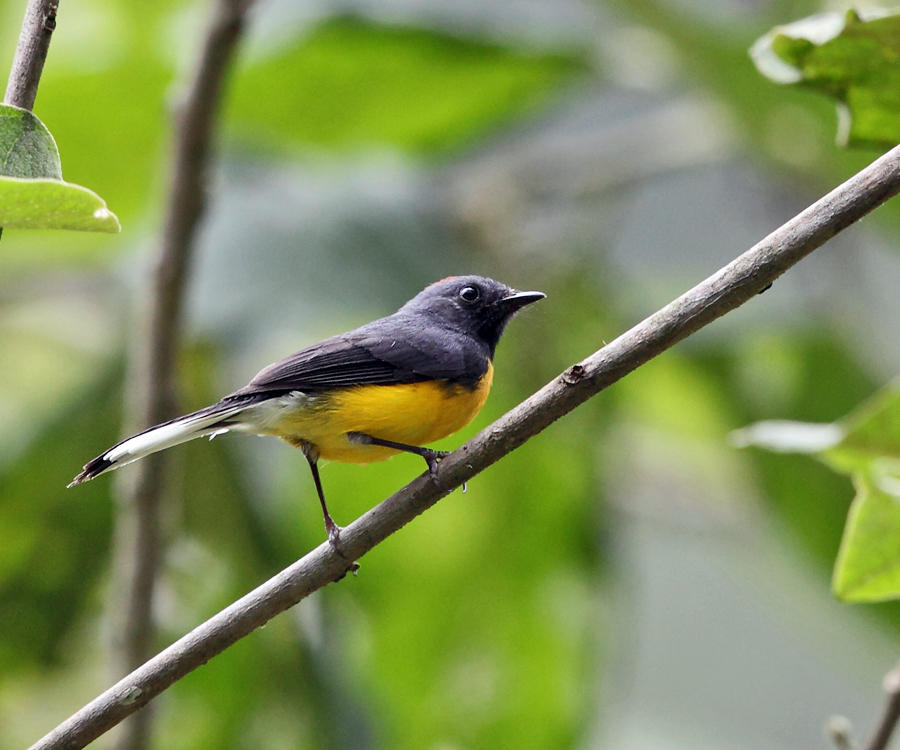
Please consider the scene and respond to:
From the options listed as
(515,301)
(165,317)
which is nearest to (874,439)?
(515,301)

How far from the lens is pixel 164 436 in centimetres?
203

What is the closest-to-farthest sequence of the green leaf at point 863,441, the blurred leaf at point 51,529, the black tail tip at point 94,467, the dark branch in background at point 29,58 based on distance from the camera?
the dark branch in background at point 29,58
the black tail tip at point 94,467
the green leaf at point 863,441
the blurred leaf at point 51,529

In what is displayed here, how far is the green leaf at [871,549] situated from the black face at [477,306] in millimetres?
1266

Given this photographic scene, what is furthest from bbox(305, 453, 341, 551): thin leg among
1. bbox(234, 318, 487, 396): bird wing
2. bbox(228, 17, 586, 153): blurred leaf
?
bbox(228, 17, 586, 153): blurred leaf

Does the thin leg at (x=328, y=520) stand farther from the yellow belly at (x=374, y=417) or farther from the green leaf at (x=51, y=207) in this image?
the green leaf at (x=51, y=207)

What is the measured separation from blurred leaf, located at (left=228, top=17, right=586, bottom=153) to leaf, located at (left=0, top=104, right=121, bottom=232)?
286 cm

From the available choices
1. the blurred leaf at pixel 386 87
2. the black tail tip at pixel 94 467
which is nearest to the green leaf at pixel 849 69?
the black tail tip at pixel 94 467

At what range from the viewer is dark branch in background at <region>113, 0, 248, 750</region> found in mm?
2662

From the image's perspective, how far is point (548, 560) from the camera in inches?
161

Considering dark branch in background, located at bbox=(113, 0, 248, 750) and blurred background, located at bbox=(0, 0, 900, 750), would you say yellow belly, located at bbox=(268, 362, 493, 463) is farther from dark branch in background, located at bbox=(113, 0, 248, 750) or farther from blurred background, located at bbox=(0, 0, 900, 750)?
blurred background, located at bbox=(0, 0, 900, 750)

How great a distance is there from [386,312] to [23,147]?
7.89 ft

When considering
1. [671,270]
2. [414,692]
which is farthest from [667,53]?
[414,692]

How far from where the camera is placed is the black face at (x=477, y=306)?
2998mm

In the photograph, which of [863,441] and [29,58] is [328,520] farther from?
[29,58]
